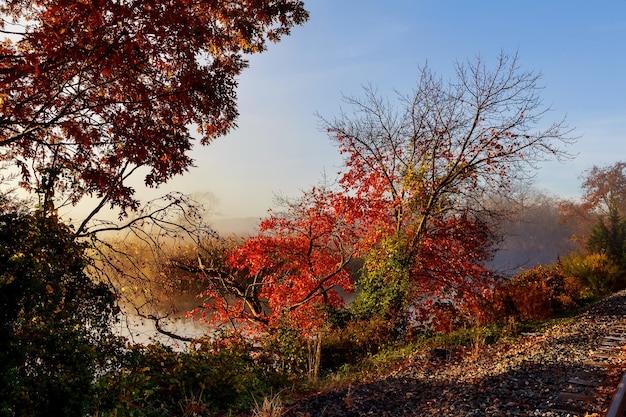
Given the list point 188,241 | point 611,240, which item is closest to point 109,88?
point 188,241

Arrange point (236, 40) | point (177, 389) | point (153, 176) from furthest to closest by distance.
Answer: point (236, 40) < point (153, 176) < point (177, 389)

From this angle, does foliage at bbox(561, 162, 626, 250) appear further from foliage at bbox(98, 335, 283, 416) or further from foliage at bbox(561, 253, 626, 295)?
foliage at bbox(98, 335, 283, 416)

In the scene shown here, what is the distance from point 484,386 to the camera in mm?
6098

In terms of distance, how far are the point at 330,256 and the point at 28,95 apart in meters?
8.90

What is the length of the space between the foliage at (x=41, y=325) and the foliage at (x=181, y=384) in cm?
36

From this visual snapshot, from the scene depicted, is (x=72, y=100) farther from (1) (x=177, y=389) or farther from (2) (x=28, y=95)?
(1) (x=177, y=389)

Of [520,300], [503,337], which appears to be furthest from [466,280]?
[503,337]

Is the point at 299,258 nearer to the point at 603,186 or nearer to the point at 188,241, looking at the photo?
the point at 188,241

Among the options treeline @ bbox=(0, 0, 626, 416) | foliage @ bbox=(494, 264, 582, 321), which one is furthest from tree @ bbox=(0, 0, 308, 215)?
foliage @ bbox=(494, 264, 582, 321)

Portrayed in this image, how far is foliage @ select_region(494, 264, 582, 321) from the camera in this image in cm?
1272

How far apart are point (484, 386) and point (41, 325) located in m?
5.71

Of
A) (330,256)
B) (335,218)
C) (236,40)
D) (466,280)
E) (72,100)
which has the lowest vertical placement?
(466,280)

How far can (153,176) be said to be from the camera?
742 cm

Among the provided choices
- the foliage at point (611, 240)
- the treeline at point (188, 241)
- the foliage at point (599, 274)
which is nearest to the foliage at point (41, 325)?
the treeline at point (188, 241)
